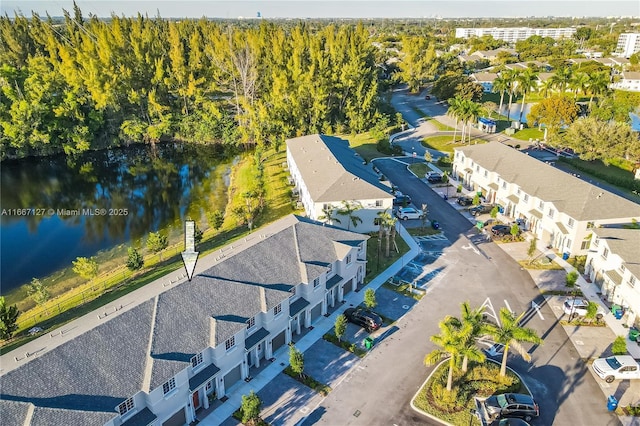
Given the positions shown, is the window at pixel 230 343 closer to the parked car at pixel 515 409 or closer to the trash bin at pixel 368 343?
the trash bin at pixel 368 343

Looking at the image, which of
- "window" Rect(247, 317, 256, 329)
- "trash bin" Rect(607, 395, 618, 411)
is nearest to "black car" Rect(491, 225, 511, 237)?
"trash bin" Rect(607, 395, 618, 411)

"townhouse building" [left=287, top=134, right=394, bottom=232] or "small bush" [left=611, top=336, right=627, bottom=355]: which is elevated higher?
"townhouse building" [left=287, top=134, right=394, bottom=232]

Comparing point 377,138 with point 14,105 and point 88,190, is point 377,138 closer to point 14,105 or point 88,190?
point 88,190

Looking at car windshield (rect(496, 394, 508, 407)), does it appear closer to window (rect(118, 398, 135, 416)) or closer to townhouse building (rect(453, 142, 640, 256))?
window (rect(118, 398, 135, 416))

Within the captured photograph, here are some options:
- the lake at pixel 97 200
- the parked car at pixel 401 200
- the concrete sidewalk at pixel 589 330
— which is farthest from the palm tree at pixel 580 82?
the lake at pixel 97 200

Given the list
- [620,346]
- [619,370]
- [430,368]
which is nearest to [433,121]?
[620,346]

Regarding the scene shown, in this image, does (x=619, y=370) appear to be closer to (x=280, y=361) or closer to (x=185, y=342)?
(x=280, y=361)
